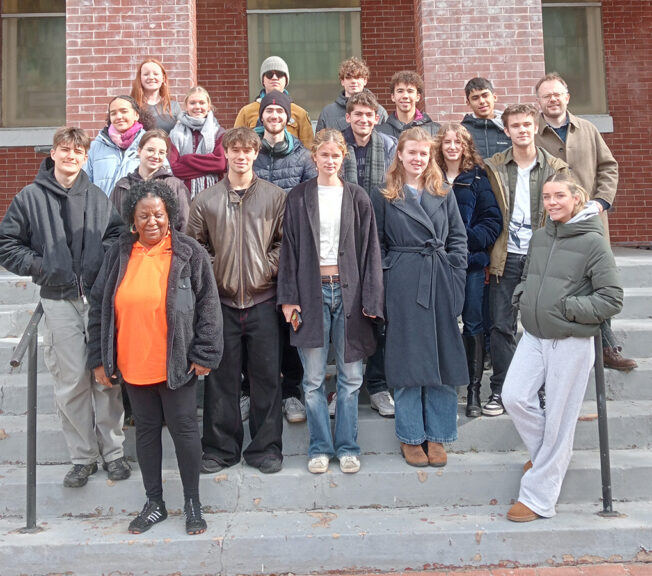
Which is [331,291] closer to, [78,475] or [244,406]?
[244,406]

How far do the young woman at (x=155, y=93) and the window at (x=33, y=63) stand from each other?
17.4ft

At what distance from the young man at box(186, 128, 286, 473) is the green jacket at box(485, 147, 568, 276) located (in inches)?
59.0

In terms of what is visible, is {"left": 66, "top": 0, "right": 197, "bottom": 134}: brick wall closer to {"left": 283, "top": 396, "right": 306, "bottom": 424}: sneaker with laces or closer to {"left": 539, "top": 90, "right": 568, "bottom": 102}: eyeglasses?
{"left": 539, "top": 90, "right": 568, "bottom": 102}: eyeglasses

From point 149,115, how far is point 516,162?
2.83 meters

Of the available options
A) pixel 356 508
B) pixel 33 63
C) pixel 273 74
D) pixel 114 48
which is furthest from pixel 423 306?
pixel 33 63

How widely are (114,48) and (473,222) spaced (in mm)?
4457

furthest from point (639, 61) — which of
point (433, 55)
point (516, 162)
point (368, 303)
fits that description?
point (368, 303)

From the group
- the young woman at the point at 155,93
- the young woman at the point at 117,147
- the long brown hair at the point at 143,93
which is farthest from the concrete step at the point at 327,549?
the long brown hair at the point at 143,93

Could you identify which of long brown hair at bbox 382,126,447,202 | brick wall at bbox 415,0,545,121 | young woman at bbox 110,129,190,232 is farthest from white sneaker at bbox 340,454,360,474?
brick wall at bbox 415,0,545,121

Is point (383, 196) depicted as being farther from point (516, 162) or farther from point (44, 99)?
point (44, 99)

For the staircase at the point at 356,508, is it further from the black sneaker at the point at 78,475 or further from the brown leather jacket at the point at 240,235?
the brown leather jacket at the point at 240,235

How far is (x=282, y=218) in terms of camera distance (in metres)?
4.36

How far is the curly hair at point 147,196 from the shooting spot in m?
3.84

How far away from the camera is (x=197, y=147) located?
522 cm
